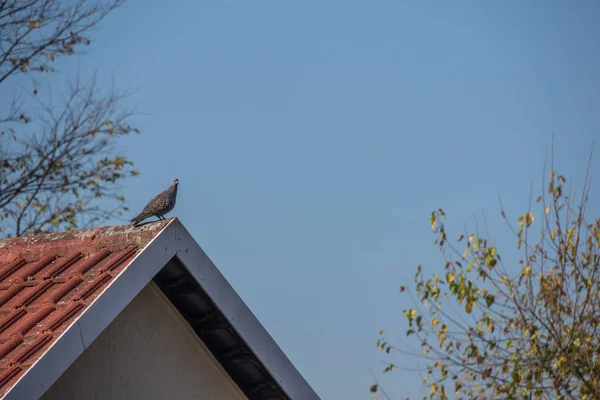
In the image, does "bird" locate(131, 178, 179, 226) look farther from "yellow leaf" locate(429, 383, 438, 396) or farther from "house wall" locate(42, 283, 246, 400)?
"yellow leaf" locate(429, 383, 438, 396)

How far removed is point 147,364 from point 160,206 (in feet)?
3.43

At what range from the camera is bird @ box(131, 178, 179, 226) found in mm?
5637

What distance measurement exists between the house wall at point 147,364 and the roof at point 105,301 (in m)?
0.09

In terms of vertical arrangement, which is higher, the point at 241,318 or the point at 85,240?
the point at 85,240

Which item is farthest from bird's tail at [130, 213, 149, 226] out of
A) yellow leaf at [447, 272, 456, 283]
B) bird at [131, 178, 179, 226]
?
yellow leaf at [447, 272, 456, 283]

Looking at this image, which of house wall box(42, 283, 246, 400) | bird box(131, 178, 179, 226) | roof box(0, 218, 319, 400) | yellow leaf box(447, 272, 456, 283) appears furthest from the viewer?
yellow leaf box(447, 272, 456, 283)

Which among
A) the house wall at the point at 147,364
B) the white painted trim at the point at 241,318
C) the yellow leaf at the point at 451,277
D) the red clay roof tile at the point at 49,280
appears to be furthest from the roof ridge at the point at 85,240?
the yellow leaf at the point at 451,277

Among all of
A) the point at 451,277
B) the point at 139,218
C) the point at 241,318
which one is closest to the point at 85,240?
the point at 139,218

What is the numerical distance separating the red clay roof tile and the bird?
0.15 m

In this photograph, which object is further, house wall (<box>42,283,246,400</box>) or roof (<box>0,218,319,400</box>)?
house wall (<box>42,283,246,400</box>)

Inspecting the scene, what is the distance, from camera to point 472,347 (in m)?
9.25

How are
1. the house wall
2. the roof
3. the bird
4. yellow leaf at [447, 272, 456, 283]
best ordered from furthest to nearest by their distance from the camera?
1. yellow leaf at [447, 272, 456, 283]
2. the bird
3. the house wall
4. the roof

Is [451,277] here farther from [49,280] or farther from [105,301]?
[105,301]

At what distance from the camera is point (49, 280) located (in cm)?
536
